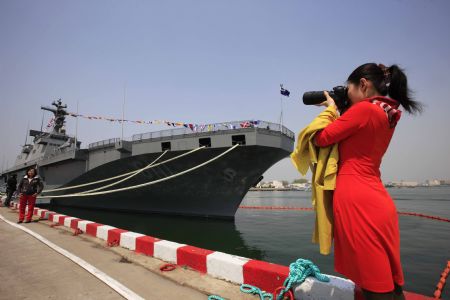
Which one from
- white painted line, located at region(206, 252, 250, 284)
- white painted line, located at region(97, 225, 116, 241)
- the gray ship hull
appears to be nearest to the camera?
white painted line, located at region(206, 252, 250, 284)

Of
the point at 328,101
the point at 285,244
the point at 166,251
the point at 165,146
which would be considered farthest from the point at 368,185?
the point at 165,146

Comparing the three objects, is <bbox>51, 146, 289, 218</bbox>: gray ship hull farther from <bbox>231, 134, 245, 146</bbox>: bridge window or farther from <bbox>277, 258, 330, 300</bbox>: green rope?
<bbox>277, 258, 330, 300</bbox>: green rope

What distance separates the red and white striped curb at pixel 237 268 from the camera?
2.15 metres

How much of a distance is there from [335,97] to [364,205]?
2.54 feet

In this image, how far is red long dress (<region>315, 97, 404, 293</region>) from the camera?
135 cm

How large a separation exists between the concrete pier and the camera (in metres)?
1.82

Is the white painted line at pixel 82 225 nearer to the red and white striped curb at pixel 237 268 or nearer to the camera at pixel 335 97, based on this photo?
the red and white striped curb at pixel 237 268

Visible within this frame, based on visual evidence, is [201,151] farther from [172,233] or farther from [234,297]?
[234,297]

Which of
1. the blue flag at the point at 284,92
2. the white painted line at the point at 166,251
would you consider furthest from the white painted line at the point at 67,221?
the blue flag at the point at 284,92

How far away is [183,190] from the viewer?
13195mm

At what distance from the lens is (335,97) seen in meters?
1.80

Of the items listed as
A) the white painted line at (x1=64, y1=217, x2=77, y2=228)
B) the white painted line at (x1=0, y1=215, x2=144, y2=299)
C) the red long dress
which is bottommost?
the white painted line at (x1=64, y1=217, x2=77, y2=228)

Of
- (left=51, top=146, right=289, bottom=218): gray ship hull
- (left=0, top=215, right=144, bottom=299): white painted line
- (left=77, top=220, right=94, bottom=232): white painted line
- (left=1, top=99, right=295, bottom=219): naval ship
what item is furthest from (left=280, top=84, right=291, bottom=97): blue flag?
(left=0, top=215, right=144, bottom=299): white painted line

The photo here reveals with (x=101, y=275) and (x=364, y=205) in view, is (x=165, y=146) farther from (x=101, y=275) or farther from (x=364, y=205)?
(x=364, y=205)
